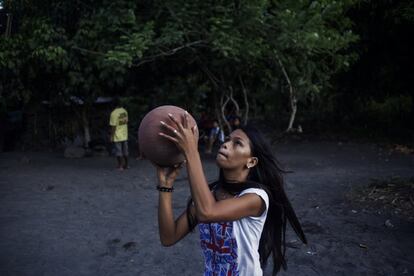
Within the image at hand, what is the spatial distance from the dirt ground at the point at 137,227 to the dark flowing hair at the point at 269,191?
213cm

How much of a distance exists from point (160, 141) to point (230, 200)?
413 mm

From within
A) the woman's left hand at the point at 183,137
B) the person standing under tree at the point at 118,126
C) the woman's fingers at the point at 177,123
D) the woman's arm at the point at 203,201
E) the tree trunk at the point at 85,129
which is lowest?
the tree trunk at the point at 85,129

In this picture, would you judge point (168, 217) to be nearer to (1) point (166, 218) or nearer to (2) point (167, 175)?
(1) point (166, 218)

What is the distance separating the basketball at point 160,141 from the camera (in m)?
2.04

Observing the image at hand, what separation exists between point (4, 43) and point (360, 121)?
43.6 ft

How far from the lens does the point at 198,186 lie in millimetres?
1848

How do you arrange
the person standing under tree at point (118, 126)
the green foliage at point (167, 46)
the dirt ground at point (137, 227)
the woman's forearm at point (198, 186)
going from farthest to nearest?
the person standing under tree at point (118, 126), the green foliage at point (167, 46), the dirt ground at point (137, 227), the woman's forearm at point (198, 186)

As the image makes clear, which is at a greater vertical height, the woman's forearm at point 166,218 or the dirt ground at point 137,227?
the woman's forearm at point 166,218

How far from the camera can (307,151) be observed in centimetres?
1366

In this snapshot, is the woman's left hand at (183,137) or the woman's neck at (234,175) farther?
the woman's neck at (234,175)

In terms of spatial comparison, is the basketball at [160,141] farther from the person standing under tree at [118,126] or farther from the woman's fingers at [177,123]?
the person standing under tree at [118,126]

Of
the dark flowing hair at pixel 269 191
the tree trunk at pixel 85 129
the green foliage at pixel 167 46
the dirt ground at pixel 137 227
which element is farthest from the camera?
the tree trunk at pixel 85 129

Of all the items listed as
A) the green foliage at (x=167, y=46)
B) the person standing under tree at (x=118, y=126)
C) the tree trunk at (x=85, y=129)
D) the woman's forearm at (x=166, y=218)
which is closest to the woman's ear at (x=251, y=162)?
the woman's forearm at (x=166, y=218)

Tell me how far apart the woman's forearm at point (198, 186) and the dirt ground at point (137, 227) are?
8.66ft
